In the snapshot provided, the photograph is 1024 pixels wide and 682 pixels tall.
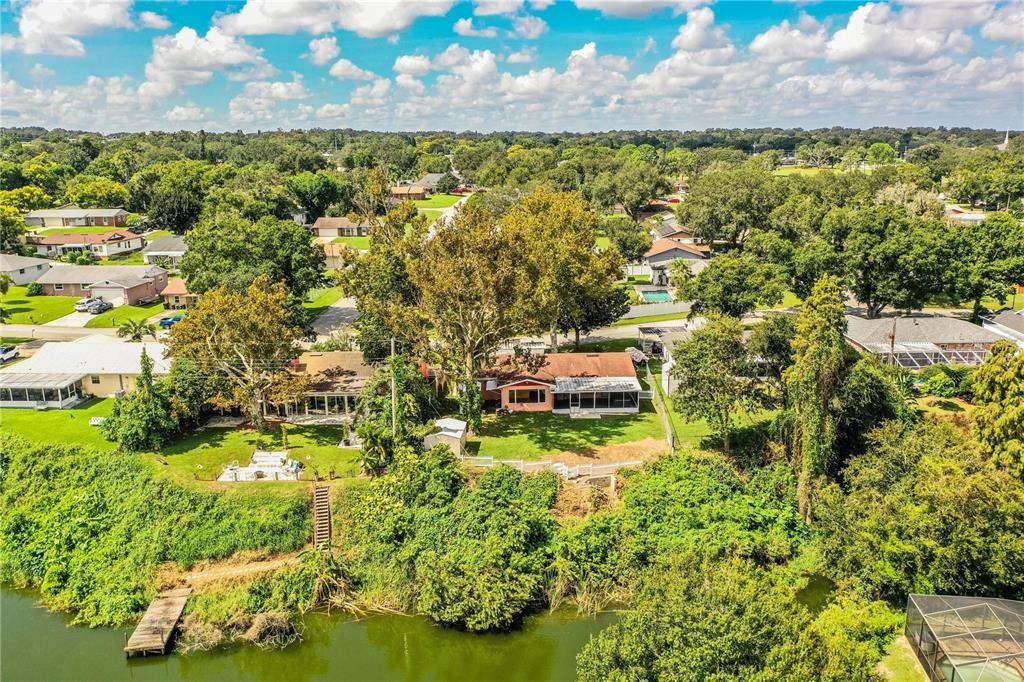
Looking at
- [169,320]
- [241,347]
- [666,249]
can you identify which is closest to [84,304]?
[169,320]

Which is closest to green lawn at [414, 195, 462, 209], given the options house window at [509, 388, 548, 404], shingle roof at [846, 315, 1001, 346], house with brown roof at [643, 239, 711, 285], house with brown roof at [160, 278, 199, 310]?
house with brown roof at [643, 239, 711, 285]

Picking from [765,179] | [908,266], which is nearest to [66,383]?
[908,266]

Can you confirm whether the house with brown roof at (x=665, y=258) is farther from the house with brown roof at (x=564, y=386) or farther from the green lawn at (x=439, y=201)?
the green lawn at (x=439, y=201)

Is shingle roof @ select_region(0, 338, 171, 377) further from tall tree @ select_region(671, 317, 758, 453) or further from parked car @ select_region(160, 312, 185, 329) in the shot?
tall tree @ select_region(671, 317, 758, 453)

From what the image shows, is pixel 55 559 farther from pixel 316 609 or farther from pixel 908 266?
pixel 908 266

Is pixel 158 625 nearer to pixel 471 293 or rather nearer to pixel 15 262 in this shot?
pixel 471 293

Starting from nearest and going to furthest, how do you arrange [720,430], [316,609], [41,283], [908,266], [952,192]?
1. [316,609]
2. [720,430]
3. [908,266]
4. [41,283]
5. [952,192]

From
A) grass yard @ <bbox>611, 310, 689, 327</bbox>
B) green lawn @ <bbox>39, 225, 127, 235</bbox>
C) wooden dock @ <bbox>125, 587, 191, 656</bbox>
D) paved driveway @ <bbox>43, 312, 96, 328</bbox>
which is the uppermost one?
green lawn @ <bbox>39, 225, 127, 235</bbox>

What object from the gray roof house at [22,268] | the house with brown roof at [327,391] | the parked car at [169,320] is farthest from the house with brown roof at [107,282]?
the house with brown roof at [327,391]
